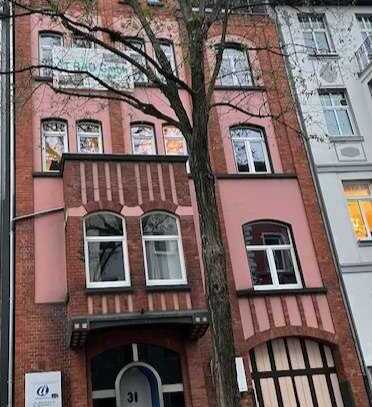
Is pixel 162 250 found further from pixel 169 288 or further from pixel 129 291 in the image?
pixel 129 291

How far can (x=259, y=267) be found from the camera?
58.6 feet

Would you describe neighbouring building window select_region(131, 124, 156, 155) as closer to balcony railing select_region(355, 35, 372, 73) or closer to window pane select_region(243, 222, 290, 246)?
window pane select_region(243, 222, 290, 246)

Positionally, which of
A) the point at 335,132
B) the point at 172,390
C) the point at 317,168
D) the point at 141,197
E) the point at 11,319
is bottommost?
the point at 172,390

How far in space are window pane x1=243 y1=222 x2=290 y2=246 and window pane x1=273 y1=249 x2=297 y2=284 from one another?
0.32 metres

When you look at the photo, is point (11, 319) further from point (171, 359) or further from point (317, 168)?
point (317, 168)

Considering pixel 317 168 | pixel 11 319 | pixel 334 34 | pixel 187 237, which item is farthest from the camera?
pixel 334 34

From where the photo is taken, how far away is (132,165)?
16969mm

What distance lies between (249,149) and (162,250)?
5458mm

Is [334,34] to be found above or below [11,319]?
above

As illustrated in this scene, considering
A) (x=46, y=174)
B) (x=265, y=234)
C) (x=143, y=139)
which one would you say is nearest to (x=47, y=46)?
(x=143, y=139)

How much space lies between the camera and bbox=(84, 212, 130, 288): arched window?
15.5 m

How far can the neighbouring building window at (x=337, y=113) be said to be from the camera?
20.9 meters

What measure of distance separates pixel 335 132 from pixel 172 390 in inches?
419

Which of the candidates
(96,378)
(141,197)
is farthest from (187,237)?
(96,378)
